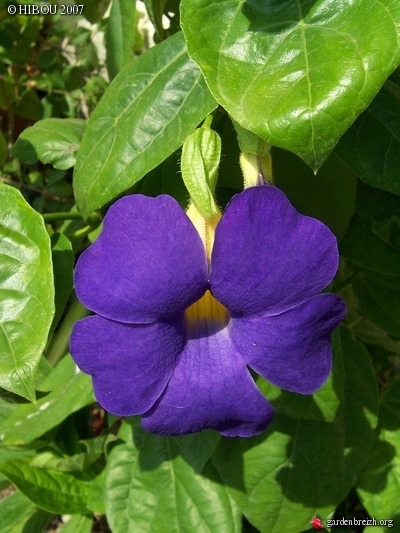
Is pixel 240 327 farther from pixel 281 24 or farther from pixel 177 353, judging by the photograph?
pixel 281 24

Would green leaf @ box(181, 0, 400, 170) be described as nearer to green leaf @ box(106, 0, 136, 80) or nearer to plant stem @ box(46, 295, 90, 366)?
green leaf @ box(106, 0, 136, 80)

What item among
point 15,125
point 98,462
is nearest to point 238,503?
point 98,462

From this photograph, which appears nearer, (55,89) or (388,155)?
(388,155)

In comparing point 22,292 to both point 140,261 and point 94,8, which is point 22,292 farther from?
point 94,8

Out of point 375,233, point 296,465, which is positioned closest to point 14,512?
point 296,465

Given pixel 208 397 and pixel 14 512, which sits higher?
pixel 208 397

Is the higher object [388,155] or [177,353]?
[388,155]

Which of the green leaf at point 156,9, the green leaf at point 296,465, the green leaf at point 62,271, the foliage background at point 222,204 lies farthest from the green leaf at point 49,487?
the green leaf at point 156,9
